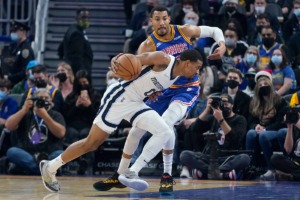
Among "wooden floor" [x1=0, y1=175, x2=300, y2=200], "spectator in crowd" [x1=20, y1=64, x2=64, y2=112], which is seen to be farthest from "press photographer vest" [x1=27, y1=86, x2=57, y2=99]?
"wooden floor" [x1=0, y1=175, x2=300, y2=200]

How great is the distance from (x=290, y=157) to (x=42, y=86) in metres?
4.23

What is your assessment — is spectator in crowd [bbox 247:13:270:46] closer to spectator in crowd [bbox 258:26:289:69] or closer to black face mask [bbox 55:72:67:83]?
spectator in crowd [bbox 258:26:289:69]

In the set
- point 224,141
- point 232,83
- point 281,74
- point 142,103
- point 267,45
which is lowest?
point 224,141

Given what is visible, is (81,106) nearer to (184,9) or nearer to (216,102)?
(216,102)

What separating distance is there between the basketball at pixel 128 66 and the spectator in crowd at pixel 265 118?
4.22 meters

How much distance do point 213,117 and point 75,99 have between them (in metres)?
2.42

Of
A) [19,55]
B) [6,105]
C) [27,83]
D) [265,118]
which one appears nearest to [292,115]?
[265,118]

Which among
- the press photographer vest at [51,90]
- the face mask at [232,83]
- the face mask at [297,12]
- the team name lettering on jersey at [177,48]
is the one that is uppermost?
the team name lettering on jersey at [177,48]

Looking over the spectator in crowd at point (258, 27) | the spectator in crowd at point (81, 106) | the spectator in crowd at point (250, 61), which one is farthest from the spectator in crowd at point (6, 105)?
the spectator in crowd at point (258, 27)

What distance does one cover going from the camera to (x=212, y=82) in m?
14.8

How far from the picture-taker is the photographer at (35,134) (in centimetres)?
1388

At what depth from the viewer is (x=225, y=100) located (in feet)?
44.1

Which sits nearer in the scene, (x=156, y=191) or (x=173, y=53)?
(x=156, y=191)

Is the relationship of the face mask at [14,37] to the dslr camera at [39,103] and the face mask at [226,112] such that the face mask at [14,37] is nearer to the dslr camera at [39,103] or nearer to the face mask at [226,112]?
the dslr camera at [39,103]
